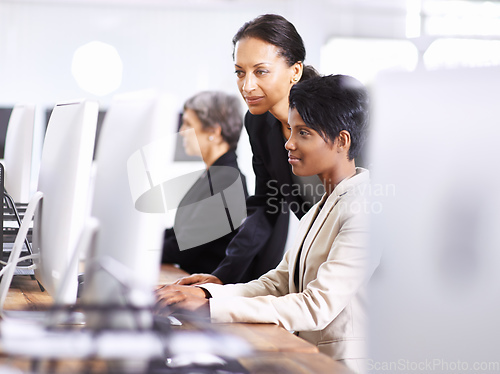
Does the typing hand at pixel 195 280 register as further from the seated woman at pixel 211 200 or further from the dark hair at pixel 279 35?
the seated woman at pixel 211 200

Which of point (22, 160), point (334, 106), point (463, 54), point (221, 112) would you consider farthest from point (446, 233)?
point (221, 112)

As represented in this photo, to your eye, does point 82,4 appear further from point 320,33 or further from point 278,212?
point 278,212

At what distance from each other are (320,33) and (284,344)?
5.16m

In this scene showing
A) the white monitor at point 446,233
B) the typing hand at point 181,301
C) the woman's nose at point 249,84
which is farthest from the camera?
the woman's nose at point 249,84

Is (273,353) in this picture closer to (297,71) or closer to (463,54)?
(463,54)

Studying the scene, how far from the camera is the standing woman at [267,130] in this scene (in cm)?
174

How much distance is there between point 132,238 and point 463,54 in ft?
1.30

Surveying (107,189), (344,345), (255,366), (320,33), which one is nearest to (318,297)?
(344,345)

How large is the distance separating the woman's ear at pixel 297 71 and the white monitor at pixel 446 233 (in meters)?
1.31

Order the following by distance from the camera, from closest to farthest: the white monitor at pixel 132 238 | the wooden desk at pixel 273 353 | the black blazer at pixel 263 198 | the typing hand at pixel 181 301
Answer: the white monitor at pixel 132 238 → the wooden desk at pixel 273 353 → the typing hand at pixel 181 301 → the black blazer at pixel 263 198

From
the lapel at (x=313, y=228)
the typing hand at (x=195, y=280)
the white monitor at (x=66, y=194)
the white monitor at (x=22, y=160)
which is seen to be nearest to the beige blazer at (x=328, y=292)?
the lapel at (x=313, y=228)

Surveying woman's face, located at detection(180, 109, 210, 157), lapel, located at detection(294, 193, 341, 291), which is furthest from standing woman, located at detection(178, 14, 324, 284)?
woman's face, located at detection(180, 109, 210, 157)

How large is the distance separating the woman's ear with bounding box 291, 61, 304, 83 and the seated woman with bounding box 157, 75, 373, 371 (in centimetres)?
38

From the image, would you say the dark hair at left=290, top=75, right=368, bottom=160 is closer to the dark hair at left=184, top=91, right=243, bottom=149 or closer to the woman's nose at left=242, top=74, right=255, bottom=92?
the woman's nose at left=242, top=74, right=255, bottom=92
